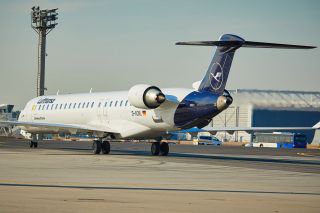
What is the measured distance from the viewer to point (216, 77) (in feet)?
115

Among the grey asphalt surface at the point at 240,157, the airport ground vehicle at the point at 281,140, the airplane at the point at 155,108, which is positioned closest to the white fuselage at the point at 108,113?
the airplane at the point at 155,108

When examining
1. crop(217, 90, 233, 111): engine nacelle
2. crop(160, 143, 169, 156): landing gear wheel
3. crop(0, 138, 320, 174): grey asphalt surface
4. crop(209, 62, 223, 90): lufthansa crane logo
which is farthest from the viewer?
crop(160, 143, 169, 156): landing gear wheel

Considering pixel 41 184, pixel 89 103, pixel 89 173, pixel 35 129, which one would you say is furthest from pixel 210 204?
pixel 35 129

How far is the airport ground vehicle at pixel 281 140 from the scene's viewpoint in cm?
10019

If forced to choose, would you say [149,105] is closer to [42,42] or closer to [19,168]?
[19,168]

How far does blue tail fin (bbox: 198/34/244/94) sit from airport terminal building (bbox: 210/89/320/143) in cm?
3020

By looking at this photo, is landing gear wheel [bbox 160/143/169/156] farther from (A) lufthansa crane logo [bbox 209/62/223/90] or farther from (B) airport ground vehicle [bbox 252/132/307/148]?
(B) airport ground vehicle [bbox 252/132/307/148]

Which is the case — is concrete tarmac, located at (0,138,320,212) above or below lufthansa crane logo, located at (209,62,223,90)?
below

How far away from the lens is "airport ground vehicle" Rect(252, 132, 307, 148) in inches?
3944

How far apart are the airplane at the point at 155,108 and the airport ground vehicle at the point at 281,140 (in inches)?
2378

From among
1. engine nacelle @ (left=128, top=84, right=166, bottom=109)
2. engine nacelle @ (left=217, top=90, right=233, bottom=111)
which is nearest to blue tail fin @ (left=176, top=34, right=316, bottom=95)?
engine nacelle @ (left=217, top=90, right=233, bottom=111)

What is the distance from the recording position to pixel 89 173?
23234 millimetres

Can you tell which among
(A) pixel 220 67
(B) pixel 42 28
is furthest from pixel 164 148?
(B) pixel 42 28

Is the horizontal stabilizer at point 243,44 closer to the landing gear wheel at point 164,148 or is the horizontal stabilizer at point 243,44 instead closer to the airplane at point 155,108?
the airplane at point 155,108
